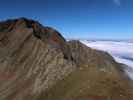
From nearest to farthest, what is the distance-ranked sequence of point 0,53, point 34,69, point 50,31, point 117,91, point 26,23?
point 117,91
point 34,69
point 0,53
point 26,23
point 50,31

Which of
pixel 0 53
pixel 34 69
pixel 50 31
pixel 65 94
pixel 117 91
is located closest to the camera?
pixel 117 91

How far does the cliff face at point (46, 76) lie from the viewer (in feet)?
151

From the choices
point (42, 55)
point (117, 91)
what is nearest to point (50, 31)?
point (42, 55)

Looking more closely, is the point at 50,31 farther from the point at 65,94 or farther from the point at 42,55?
A: the point at 65,94

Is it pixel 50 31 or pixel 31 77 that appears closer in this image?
pixel 31 77

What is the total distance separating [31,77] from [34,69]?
402cm

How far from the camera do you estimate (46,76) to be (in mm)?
61688

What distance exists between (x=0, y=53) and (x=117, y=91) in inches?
2153

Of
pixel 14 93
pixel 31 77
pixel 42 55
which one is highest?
pixel 42 55

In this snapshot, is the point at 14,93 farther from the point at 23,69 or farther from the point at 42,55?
the point at 42,55

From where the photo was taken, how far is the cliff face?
151ft

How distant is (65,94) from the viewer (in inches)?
1966

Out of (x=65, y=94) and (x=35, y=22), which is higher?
(x=35, y=22)

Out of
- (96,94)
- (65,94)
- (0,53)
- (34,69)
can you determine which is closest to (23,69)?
(34,69)
